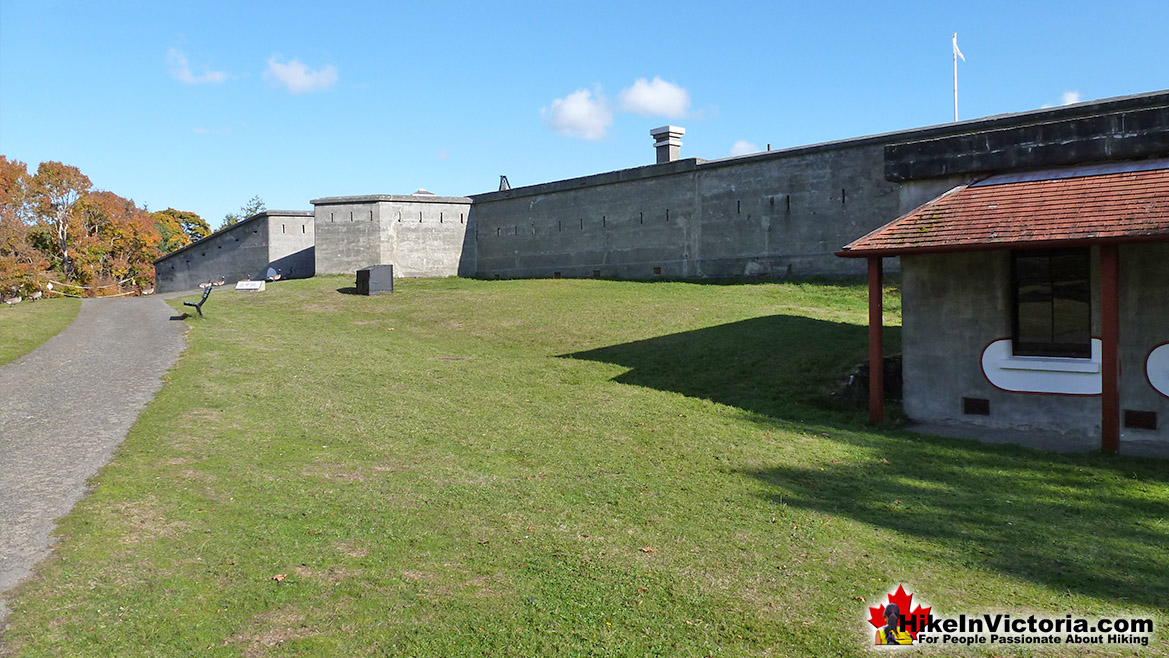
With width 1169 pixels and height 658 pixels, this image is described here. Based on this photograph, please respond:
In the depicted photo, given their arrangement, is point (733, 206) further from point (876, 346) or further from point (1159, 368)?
point (1159, 368)

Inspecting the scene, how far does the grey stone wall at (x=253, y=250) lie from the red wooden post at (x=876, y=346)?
109 feet

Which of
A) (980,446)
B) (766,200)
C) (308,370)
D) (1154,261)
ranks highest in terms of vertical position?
(766,200)

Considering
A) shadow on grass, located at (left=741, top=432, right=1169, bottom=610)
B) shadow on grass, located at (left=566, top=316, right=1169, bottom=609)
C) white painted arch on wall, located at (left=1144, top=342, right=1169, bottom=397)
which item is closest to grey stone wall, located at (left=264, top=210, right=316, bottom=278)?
shadow on grass, located at (left=566, top=316, right=1169, bottom=609)

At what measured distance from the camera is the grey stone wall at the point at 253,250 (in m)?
38.2

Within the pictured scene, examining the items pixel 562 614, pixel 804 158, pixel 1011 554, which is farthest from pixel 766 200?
pixel 562 614

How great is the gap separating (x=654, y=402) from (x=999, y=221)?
5.83 m

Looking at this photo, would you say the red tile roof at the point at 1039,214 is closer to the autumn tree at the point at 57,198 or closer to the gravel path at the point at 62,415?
the gravel path at the point at 62,415

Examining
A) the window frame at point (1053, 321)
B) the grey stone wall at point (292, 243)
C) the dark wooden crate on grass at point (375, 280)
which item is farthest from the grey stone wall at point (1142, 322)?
the grey stone wall at point (292, 243)

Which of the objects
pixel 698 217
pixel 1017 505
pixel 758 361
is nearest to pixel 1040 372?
pixel 1017 505

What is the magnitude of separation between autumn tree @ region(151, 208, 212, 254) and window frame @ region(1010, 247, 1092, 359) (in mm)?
74208

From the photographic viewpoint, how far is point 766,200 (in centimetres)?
2698

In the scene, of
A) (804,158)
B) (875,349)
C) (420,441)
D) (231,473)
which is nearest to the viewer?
(231,473)

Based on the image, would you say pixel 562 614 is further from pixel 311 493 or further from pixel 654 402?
pixel 654 402

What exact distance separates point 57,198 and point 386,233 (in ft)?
92.9
